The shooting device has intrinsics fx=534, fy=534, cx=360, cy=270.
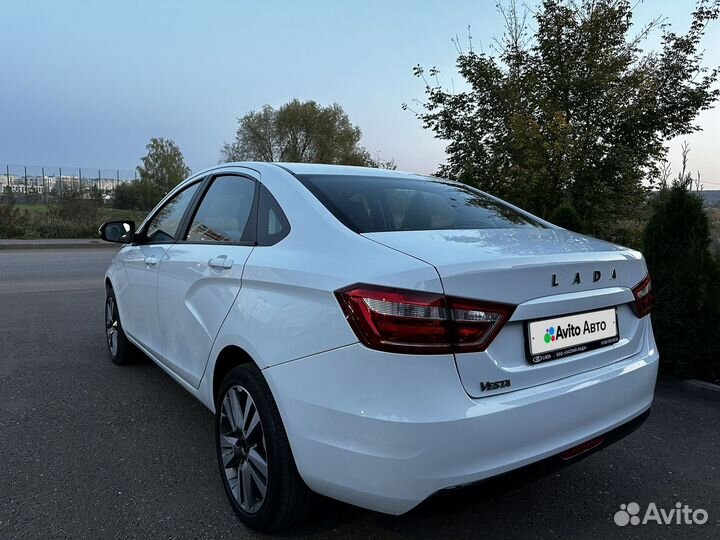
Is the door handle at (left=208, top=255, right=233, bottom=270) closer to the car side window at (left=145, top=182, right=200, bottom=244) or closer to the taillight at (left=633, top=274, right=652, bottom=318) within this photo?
the car side window at (left=145, top=182, right=200, bottom=244)

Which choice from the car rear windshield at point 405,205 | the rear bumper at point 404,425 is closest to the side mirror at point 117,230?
the car rear windshield at point 405,205

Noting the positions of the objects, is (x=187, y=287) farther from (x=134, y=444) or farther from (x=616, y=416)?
(x=616, y=416)

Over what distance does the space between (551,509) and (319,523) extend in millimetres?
1082

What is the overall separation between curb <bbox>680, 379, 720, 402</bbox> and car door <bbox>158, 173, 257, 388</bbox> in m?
3.64

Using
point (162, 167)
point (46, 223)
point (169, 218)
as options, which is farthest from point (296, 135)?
point (169, 218)

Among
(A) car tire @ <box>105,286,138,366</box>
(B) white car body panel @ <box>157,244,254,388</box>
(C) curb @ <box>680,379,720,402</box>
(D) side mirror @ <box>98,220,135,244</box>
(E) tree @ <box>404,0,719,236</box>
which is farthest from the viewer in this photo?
(E) tree @ <box>404,0,719,236</box>

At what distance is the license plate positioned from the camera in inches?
74.8

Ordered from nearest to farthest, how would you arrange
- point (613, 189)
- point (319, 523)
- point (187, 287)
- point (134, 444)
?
point (319, 523) → point (187, 287) → point (134, 444) → point (613, 189)

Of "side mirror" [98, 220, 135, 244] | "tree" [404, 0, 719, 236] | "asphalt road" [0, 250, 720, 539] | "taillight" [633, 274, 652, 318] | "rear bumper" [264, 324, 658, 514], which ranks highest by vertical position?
"tree" [404, 0, 719, 236]

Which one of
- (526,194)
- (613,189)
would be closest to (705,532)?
(526,194)

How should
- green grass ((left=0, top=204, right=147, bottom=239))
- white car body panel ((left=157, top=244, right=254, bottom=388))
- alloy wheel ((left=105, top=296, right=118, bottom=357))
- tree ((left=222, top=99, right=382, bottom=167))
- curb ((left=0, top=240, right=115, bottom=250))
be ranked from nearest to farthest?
1. white car body panel ((left=157, top=244, right=254, bottom=388))
2. alloy wheel ((left=105, top=296, right=118, bottom=357))
3. curb ((left=0, top=240, right=115, bottom=250))
4. green grass ((left=0, top=204, right=147, bottom=239))
5. tree ((left=222, top=99, right=382, bottom=167))

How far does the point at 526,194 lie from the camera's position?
8812mm

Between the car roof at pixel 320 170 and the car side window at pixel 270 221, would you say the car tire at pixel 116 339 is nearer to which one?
the car roof at pixel 320 170

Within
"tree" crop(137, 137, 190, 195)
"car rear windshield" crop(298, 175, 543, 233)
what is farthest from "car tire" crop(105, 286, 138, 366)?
"tree" crop(137, 137, 190, 195)
